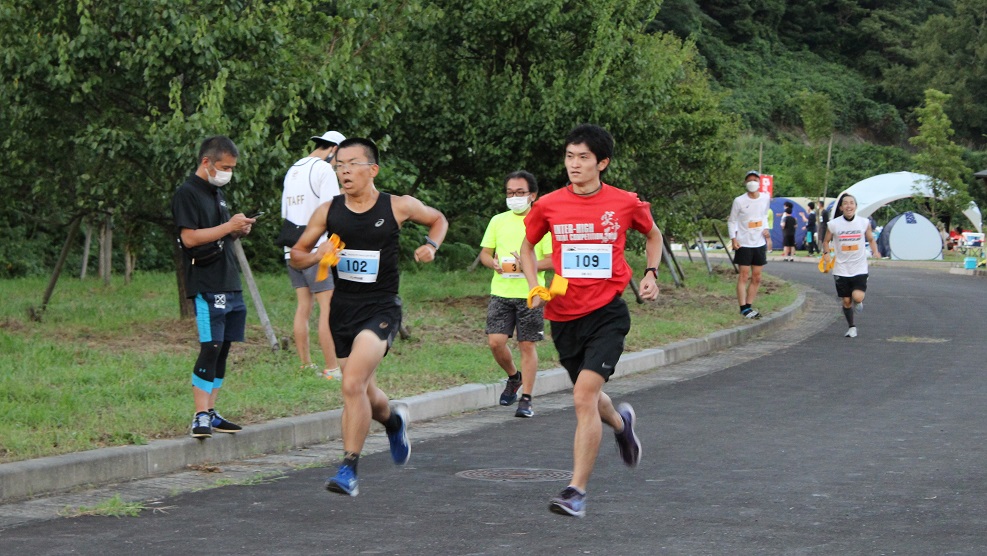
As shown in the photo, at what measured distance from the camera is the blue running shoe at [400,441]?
24.0 feet

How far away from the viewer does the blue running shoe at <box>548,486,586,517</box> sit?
6086 mm

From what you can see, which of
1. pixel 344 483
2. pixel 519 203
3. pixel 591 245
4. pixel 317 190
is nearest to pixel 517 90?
pixel 519 203

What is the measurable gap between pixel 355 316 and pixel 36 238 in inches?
690

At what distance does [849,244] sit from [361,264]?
1073cm

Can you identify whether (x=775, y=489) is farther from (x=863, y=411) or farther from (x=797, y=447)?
(x=863, y=411)

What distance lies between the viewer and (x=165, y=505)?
257 inches

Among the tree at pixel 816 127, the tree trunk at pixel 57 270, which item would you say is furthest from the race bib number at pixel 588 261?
the tree at pixel 816 127

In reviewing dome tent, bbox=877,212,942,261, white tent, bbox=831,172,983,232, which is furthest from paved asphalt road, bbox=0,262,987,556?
white tent, bbox=831,172,983,232

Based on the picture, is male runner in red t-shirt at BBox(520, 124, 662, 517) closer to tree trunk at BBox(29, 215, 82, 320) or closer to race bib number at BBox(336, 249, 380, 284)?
race bib number at BBox(336, 249, 380, 284)

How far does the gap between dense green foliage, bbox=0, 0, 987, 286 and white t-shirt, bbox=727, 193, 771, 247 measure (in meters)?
1.46

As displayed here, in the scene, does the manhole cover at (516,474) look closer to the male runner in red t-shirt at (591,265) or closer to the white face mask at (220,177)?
the male runner in red t-shirt at (591,265)

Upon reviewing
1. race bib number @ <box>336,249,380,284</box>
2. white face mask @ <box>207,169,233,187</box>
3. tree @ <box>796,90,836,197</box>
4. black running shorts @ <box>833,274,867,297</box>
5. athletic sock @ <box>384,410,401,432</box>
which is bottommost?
athletic sock @ <box>384,410,401,432</box>

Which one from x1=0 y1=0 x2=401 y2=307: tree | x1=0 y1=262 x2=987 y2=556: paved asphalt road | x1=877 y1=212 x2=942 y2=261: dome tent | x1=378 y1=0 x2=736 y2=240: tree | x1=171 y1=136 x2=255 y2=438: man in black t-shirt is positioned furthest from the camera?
x1=877 y1=212 x2=942 y2=261: dome tent

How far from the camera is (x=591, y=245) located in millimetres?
6793
